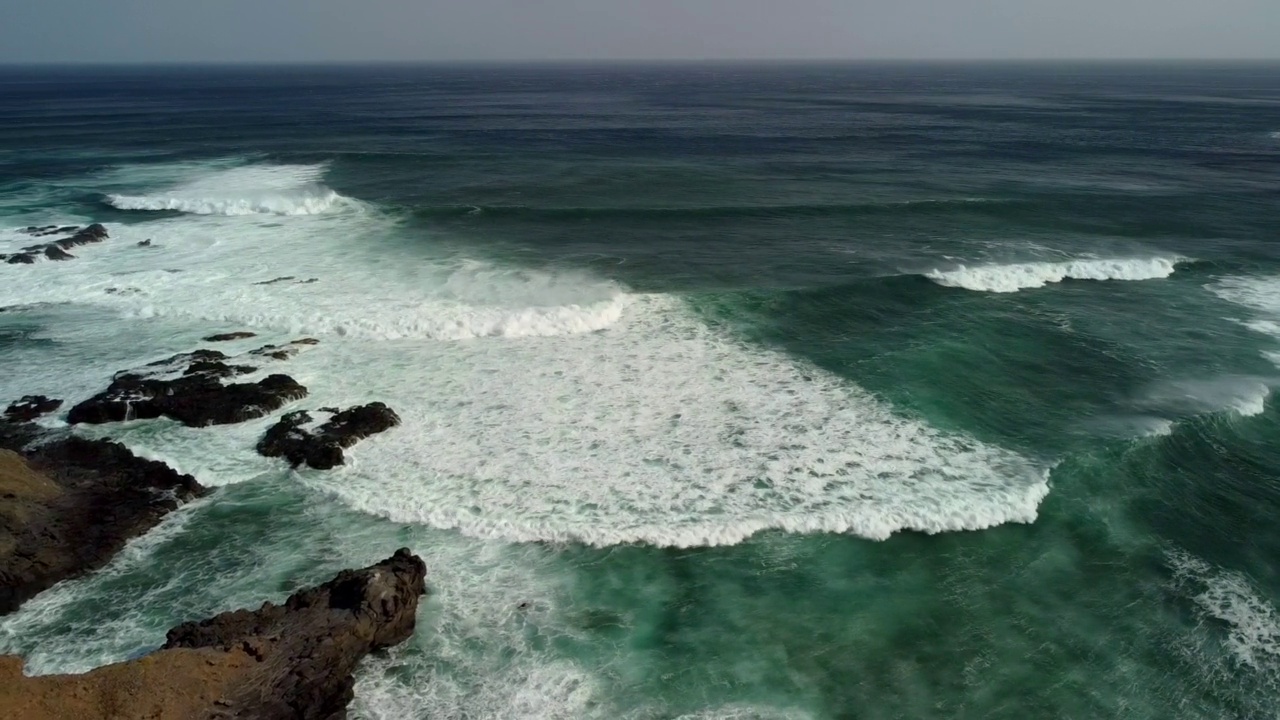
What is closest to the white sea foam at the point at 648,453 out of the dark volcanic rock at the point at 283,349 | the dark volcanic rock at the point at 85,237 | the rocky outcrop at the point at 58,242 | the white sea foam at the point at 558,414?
the white sea foam at the point at 558,414

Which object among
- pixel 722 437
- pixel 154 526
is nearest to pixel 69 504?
pixel 154 526

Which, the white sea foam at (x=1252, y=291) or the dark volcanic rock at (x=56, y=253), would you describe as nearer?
the white sea foam at (x=1252, y=291)

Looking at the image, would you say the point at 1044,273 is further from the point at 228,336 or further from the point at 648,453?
the point at 228,336

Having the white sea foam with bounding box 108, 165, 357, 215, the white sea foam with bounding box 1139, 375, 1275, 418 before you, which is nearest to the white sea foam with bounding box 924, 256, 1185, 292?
the white sea foam with bounding box 1139, 375, 1275, 418

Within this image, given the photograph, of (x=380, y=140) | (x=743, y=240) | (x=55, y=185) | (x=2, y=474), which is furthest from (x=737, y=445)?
(x=380, y=140)

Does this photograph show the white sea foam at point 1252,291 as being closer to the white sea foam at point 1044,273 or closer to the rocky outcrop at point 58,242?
the white sea foam at point 1044,273

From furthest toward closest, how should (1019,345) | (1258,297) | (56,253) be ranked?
1. (56,253)
2. (1258,297)
3. (1019,345)

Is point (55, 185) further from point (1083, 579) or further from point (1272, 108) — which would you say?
point (1272, 108)
